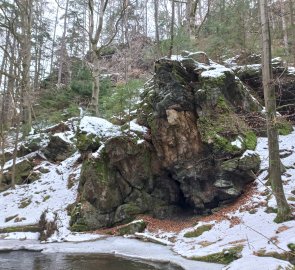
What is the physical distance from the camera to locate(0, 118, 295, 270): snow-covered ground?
8430 mm

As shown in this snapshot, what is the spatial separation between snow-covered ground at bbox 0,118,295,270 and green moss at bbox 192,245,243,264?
0.11 m

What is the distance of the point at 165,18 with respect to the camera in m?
22.1

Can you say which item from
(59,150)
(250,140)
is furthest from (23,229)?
(250,140)

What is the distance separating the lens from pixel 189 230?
1184cm

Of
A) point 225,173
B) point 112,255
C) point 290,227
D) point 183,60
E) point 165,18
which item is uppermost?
point 165,18

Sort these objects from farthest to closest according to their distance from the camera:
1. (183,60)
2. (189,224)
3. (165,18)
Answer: (165,18), (183,60), (189,224)

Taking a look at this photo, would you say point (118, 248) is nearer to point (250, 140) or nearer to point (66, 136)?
point (250, 140)

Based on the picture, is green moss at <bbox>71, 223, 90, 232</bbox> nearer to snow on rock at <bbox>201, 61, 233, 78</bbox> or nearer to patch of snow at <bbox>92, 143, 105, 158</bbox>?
patch of snow at <bbox>92, 143, 105, 158</bbox>

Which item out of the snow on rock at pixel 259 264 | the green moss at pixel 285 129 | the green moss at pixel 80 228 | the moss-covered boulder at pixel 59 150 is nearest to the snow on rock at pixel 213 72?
the green moss at pixel 285 129

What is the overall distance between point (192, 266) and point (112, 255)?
291 centimetres

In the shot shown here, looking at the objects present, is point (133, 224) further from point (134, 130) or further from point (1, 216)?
point (1, 216)

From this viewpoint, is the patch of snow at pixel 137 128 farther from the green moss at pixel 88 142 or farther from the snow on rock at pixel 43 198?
the snow on rock at pixel 43 198

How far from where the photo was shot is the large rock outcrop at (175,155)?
13.3 m

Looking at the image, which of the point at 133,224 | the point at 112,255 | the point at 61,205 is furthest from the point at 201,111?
the point at 61,205
